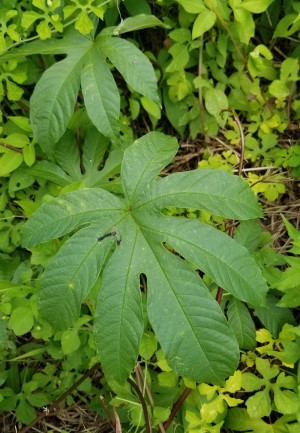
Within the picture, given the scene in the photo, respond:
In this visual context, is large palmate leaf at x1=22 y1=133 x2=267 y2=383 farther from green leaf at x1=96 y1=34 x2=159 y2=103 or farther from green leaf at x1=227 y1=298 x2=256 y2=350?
green leaf at x1=96 y1=34 x2=159 y2=103

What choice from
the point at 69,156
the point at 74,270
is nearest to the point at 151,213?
the point at 74,270

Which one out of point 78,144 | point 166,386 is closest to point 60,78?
point 78,144

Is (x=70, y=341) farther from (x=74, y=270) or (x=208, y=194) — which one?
(x=208, y=194)

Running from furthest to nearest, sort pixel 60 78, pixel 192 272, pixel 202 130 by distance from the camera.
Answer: pixel 202 130 → pixel 60 78 → pixel 192 272

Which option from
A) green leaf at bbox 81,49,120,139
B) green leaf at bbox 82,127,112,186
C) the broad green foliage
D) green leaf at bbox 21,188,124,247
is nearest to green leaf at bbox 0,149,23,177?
the broad green foliage

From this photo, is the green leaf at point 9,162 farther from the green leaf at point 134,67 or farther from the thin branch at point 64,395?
the thin branch at point 64,395

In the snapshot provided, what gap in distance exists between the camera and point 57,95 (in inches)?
72.4

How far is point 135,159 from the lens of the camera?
1.64 meters

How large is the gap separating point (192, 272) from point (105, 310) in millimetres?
295

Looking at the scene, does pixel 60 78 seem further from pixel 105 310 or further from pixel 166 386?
pixel 166 386

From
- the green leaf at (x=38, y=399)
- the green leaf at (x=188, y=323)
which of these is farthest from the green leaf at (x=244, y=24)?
the green leaf at (x=38, y=399)

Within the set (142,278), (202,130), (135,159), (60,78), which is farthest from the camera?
(202,130)

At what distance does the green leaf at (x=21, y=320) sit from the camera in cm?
172

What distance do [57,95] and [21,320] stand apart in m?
0.85
